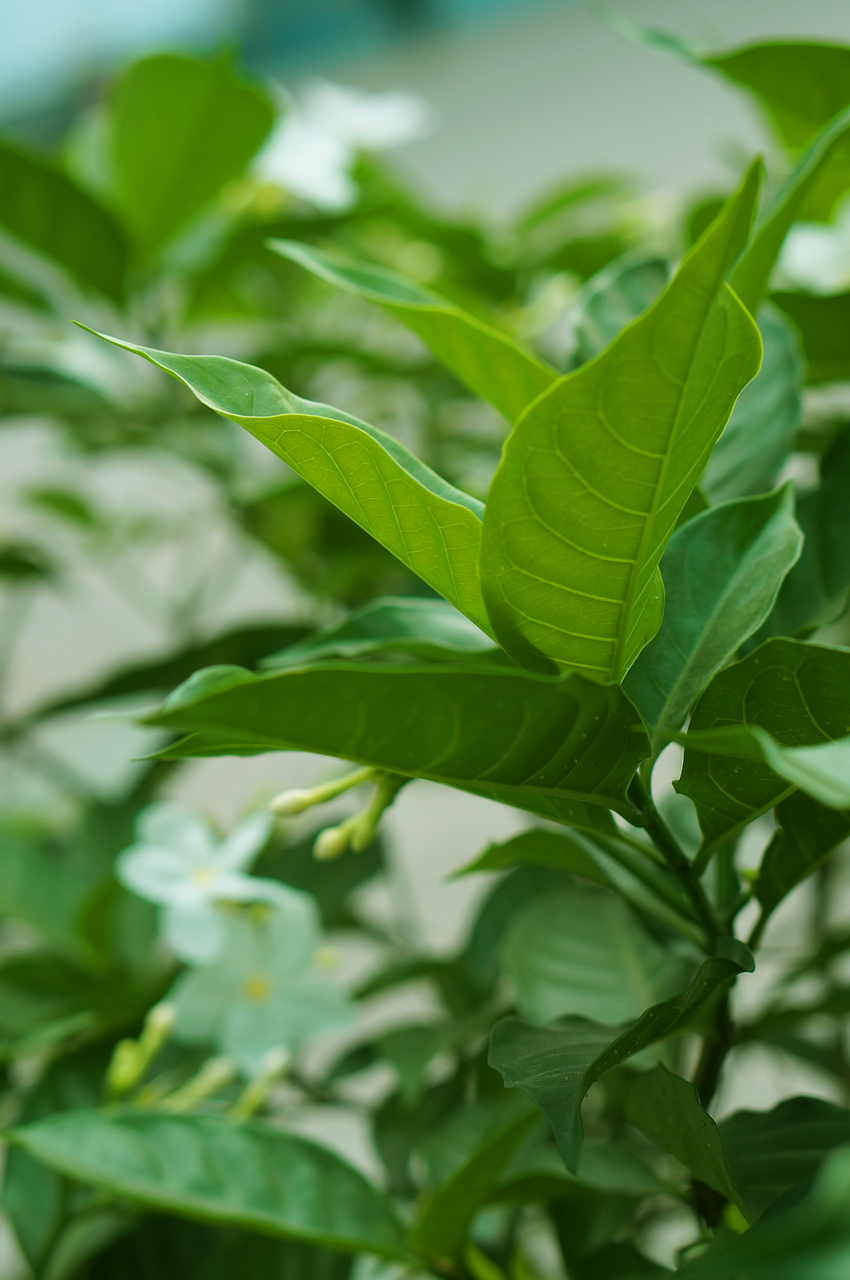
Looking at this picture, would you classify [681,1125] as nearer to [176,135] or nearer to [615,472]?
[615,472]

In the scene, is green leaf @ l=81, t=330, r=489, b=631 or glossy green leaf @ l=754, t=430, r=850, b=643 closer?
green leaf @ l=81, t=330, r=489, b=631

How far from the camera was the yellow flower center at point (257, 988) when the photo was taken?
499mm

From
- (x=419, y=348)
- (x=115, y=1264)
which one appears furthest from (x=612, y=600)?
(x=419, y=348)

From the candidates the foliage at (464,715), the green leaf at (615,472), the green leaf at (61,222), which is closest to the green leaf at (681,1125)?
the foliage at (464,715)

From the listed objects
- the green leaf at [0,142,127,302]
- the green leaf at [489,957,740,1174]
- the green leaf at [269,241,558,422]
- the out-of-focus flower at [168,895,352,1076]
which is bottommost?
the out-of-focus flower at [168,895,352,1076]

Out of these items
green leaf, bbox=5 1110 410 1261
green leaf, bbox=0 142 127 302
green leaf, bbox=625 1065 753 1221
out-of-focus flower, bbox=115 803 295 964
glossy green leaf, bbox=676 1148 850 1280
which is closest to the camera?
glossy green leaf, bbox=676 1148 850 1280

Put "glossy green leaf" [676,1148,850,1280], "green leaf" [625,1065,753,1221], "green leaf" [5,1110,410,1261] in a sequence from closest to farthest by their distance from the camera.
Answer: "glossy green leaf" [676,1148,850,1280] → "green leaf" [625,1065,753,1221] → "green leaf" [5,1110,410,1261]

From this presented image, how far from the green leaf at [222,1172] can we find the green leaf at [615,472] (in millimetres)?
251

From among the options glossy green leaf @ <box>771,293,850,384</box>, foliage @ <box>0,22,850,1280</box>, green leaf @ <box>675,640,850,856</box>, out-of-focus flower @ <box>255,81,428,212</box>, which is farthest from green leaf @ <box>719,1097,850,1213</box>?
out-of-focus flower @ <box>255,81,428,212</box>

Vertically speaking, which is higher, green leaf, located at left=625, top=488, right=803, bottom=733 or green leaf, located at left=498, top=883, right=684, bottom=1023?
green leaf, located at left=625, top=488, right=803, bottom=733

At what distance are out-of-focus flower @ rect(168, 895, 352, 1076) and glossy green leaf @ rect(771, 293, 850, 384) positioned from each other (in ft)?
1.16

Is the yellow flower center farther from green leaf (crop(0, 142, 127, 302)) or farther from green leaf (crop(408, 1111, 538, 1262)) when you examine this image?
green leaf (crop(0, 142, 127, 302))

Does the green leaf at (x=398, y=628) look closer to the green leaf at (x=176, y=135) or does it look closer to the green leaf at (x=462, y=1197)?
the green leaf at (x=462, y=1197)

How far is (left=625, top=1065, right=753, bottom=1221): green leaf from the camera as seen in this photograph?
0.88 ft
